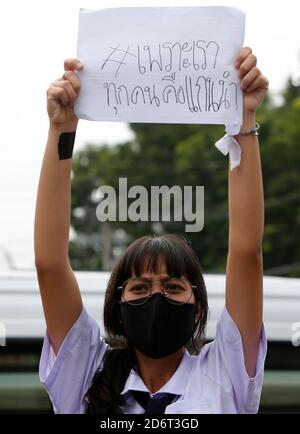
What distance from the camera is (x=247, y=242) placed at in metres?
2.35

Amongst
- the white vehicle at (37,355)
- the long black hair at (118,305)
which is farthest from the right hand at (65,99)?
the white vehicle at (37,355)

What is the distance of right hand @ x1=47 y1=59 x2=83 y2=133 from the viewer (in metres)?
2.39

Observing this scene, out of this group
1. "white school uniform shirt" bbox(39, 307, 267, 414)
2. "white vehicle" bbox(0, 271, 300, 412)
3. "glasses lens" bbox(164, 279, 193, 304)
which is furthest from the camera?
"white vehicle" bbox(0, 271, 300, 412)

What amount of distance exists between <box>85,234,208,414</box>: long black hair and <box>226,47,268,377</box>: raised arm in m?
0.15

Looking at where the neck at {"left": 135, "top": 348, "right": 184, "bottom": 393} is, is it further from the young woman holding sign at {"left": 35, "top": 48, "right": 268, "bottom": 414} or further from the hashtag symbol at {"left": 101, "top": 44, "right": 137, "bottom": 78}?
the hashtag symbol at {"left": 101, "top": 44, "right": 137, "bottom": 78}

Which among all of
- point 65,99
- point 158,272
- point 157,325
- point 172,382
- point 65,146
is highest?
point 65,99

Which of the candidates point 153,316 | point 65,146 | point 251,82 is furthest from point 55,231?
point 251,82

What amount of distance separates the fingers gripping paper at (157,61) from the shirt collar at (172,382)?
0.66 m

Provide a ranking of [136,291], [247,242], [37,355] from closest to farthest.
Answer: [247,242], [136,291], [37,355]

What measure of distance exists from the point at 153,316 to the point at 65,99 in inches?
23.6

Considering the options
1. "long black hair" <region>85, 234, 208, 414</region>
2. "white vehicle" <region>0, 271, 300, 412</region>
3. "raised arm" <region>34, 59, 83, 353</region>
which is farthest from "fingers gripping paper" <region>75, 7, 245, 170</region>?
"white vehicle" <region>0, 271, 300, 412</region>

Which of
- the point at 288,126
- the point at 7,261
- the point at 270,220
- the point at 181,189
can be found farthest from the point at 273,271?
the point at 181,189

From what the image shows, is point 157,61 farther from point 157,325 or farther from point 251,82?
point 157,325
